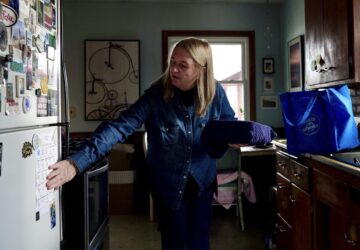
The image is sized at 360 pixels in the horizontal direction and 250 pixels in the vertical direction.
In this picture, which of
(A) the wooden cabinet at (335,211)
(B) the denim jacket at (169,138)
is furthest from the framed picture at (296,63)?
(B) the denim jacket at (169,138)

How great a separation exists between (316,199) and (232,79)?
8.48 ft

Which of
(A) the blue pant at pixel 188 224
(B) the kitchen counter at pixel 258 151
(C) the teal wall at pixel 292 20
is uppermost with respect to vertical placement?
(C) the teal wall at pixel 292 20

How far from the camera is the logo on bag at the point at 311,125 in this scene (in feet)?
6.14

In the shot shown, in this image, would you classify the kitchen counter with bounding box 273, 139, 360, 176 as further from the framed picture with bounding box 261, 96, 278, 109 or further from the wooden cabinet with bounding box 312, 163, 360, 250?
the framed picture with bounding box 261, 96, 278, 109

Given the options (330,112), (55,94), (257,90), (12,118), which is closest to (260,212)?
(257,90)

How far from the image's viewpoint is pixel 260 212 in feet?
12.9

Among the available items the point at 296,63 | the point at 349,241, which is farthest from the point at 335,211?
the point at 296,63

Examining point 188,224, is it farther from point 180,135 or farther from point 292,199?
point 292,199

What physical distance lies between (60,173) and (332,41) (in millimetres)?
1874

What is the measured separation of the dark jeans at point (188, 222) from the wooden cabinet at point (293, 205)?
0.86 m

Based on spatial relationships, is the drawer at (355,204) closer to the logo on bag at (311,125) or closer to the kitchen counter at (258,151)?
the logo on bag at (311,125)

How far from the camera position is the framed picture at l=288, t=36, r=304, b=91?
3.67m

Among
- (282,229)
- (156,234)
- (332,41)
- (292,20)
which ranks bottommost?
(156,234)

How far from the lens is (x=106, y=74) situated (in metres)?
4.22
